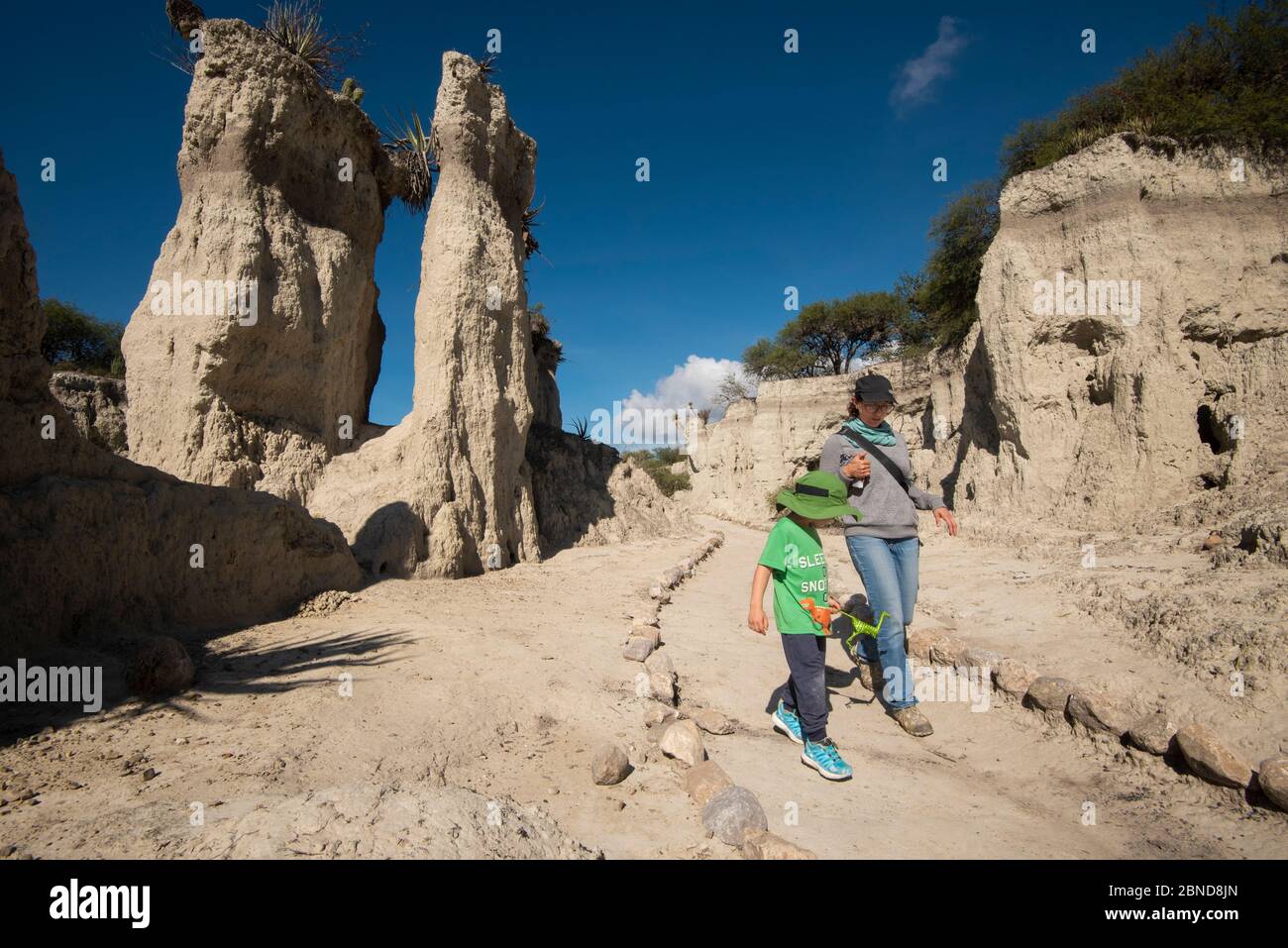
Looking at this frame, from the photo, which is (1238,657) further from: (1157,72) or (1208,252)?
(1157,72)

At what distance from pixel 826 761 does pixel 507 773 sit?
1.64 m

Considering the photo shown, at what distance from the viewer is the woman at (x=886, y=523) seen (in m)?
3.87

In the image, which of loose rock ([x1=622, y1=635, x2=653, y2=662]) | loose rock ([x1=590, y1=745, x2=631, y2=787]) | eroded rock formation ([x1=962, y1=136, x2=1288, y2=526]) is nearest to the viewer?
loose rock ([x1=590, y1=745, x2=631, y2=787])

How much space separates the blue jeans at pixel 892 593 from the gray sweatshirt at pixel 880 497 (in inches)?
3.2

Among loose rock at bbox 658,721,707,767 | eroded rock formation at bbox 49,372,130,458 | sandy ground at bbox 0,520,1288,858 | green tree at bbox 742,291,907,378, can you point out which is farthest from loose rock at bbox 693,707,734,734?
green tree at bbox 742,291,907,378

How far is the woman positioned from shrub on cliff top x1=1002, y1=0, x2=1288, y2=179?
9148mm

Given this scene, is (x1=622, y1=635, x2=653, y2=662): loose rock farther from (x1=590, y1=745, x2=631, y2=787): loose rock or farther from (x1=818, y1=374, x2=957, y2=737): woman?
(x1=590, y1=745, x2=631, y2=787): loose rock

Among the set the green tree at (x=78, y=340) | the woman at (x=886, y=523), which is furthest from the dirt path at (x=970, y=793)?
the green tree at (x=78, y=340)

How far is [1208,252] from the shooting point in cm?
844

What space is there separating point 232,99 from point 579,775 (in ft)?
34.5

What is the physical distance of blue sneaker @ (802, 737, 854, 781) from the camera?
3045mm

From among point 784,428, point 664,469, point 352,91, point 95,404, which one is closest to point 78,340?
point 95,404

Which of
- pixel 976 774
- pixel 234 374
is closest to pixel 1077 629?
pixel 976 774

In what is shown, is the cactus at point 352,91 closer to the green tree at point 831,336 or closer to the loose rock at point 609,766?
the loose rock at point 609,766
